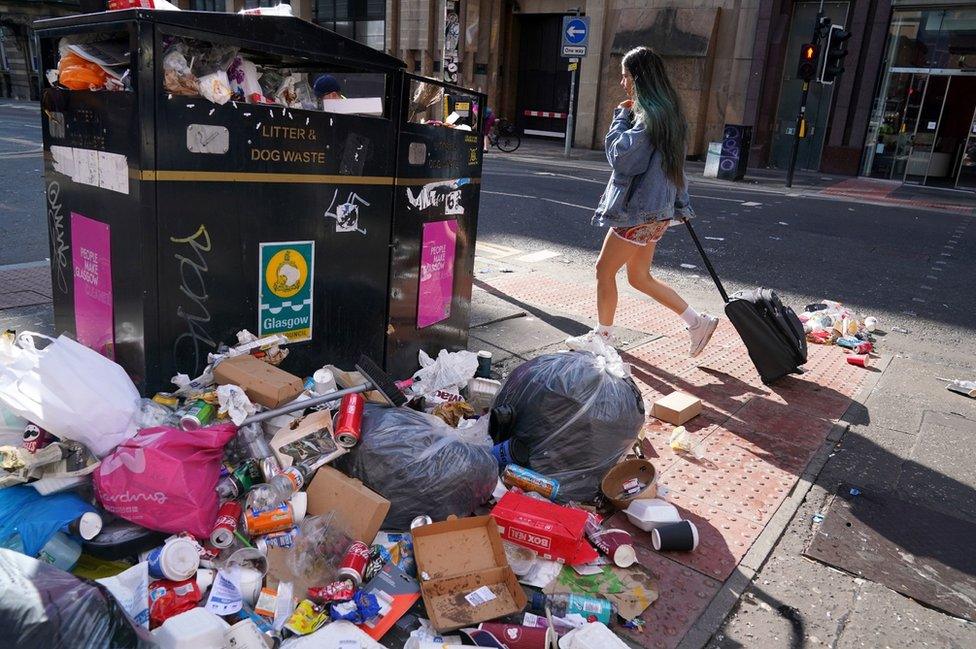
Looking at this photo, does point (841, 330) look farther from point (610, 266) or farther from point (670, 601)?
point (670, 601)

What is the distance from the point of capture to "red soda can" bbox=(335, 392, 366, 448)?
270 cm

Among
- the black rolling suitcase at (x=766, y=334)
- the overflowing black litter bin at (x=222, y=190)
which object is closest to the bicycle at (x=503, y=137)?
the black rolling suitcase at (x=766, y=334)

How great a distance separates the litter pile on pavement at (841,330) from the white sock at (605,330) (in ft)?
5.46

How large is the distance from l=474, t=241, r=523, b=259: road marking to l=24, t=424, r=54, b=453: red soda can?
5452mm

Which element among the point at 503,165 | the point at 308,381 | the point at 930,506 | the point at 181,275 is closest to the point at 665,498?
the point at 930,506

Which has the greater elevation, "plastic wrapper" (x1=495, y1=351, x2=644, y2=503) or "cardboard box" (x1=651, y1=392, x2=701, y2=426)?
"plastic wrapper" (x1=495, y1=351, x2=644, y2=503)

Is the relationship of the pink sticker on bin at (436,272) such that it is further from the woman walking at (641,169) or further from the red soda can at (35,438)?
the red soda can at (35,438)

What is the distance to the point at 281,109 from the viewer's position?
9.52ft

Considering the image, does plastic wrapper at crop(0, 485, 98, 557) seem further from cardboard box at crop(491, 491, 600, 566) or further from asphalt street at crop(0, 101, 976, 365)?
asphalt street at crop(0, 101, 976, 365)

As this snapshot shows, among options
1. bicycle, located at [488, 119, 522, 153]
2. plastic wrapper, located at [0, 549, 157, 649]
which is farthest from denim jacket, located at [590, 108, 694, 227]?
bicycle, located at [488, 119, 522, 153]

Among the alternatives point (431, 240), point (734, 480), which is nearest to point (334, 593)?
point (734, 480)

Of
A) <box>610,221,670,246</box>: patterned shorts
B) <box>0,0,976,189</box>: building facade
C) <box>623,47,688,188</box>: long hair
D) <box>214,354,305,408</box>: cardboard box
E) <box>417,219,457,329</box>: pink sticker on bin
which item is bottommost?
<box>214,354,305,408</box>: cardboard box

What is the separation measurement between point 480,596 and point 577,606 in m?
0.32

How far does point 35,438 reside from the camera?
2387mm
